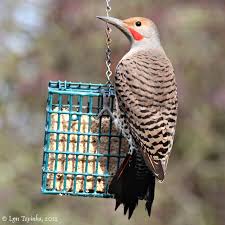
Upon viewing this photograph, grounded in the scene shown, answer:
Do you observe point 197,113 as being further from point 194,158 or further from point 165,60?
point 165,60

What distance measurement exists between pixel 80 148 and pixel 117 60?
300 centimetres

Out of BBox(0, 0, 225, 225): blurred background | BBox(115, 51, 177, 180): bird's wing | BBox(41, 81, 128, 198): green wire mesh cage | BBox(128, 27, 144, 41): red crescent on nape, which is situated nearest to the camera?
BBox(115, 51, 177, 180): bird's wing

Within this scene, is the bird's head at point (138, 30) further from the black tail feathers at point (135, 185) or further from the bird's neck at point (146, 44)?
the black tail feathers at point (135, 185)

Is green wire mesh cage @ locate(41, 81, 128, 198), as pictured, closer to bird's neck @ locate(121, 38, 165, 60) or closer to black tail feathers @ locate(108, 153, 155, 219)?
black tail feathers @ locate(108, 153, 155, 219)

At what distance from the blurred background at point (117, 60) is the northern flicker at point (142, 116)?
274 centimetres

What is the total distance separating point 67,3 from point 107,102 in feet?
11.6

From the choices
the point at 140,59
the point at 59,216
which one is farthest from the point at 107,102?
the point at 59,216

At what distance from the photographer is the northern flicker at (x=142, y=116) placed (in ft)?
18.3

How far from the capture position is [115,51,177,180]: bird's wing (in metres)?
5.56

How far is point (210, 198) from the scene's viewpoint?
9445 mm

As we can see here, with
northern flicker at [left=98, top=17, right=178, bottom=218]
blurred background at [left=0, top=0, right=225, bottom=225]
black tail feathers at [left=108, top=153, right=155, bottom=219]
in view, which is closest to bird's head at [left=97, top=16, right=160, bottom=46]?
northern flicker at [left=98, top=17, right=178, bottom=218]

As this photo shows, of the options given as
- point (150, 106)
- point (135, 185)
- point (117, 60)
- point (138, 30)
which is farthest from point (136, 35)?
point (117, 60)

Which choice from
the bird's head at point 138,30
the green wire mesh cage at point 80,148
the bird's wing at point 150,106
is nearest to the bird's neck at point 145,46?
the bird's head at point 138,30

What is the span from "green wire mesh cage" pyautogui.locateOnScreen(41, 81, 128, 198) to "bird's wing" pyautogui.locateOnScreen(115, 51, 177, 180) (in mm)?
190
